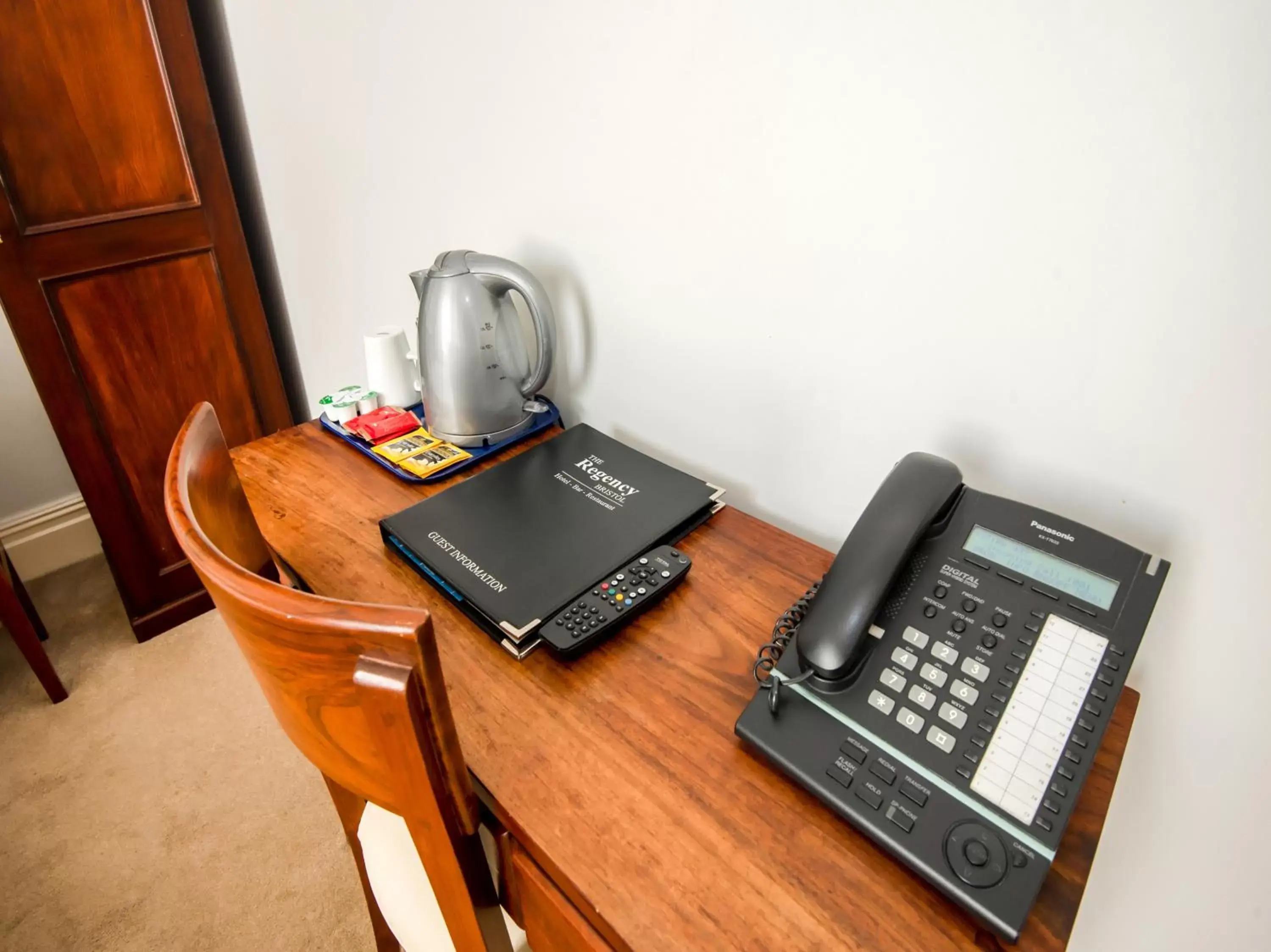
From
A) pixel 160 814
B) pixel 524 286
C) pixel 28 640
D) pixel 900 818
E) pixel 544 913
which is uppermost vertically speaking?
pixel 524 286

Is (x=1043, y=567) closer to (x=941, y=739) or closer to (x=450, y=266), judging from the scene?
(x=941, y=739)

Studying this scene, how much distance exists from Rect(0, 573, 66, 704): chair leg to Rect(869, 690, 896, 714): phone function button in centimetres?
177

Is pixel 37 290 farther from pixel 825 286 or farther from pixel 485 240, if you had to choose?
pixel 825 286

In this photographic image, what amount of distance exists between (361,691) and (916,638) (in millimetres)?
421

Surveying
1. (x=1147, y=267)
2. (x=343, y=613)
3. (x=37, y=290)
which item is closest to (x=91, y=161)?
(x=37, y=290)

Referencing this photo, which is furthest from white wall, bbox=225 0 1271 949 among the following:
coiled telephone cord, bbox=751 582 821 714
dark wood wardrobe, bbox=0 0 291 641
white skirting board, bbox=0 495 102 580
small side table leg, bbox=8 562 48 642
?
white skirting board, bbox=0 495 102 580

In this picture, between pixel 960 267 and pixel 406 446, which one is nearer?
pixel 960 267

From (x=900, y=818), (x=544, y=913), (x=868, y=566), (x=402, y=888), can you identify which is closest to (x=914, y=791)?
(x=900, y=818)

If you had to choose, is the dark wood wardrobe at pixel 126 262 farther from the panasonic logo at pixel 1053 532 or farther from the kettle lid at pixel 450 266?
the panasonic logo at pixel 1053 532

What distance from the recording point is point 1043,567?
0.56 meters

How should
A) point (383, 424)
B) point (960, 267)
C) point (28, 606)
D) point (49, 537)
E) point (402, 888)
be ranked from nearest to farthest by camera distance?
point (960, 267) → point (402, 888) → point (383, 424) → point (28, 606) → point (49, 537)

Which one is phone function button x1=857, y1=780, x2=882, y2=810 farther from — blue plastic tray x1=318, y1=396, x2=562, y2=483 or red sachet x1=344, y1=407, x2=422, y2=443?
red sachet x1=344, y1=407, x2=422, y2=443

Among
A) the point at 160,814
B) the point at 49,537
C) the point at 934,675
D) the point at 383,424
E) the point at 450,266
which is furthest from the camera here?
the point at 49,537

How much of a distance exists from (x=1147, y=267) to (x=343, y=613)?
0.66m
